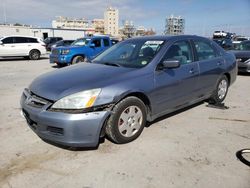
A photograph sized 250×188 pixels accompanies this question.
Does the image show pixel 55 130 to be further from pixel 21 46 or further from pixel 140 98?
pixel 21 46

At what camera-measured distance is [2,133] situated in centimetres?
417

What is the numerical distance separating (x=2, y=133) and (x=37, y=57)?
48.5 feet

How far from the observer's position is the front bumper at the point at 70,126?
10.4 feet

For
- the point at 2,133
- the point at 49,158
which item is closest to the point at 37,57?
the point at 2,133

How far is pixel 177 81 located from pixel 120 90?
1.31 m

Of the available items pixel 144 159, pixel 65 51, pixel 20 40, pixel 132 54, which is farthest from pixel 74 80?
pixel 20 40

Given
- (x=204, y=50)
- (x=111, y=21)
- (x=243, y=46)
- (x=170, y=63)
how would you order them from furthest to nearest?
1. (x=111, y=21)
2. (x=243, y=46)
3. (x=204, y=50)
4. (x=170, y=63)

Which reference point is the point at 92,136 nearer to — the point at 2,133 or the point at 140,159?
the point at 140,159

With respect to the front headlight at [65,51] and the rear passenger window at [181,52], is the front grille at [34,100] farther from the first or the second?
the front headlight at [65,51]

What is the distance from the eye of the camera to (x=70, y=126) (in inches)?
124

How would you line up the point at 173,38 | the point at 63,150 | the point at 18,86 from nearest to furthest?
the point at 63,150 < the point at 173,38 < the point at 18,86

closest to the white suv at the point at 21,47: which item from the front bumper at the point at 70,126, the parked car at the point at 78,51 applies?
the parked car at the point at 78,51

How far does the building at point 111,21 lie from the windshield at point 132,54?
121102 millimetres

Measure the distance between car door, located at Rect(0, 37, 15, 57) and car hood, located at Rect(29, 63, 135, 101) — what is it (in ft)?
47.3
